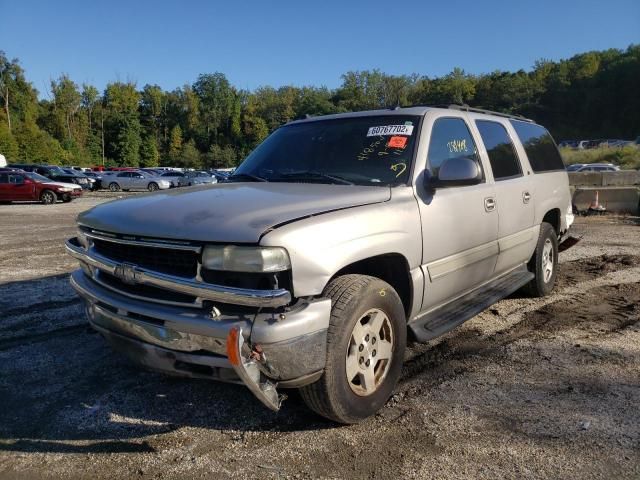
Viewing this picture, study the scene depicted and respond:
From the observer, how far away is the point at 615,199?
13.1 meters

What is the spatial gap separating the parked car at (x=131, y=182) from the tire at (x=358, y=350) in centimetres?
3680

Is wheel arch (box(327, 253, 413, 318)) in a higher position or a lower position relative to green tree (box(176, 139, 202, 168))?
lower

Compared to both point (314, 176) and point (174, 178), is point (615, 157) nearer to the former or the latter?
point (174, 178)

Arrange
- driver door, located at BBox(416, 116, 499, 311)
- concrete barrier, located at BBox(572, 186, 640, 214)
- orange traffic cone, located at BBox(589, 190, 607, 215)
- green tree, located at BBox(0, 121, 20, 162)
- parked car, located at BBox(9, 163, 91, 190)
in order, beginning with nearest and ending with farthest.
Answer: driver door, located at BBox(416, 116, 499, 311) → concrete barrier, located at BBox(572, 186, 640, 214) → orange traffic cone, located at BBox(589, 190, 607, 215) → parked car, located at BBox(9, 163, 91, 190) → green tree, located at BBox(0, 121, 20, 162)

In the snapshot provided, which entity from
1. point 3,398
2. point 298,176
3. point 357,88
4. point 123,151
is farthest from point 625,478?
point 357,88

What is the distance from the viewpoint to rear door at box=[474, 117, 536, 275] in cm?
433

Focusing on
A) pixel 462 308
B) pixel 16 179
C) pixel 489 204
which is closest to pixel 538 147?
pixel 489 204

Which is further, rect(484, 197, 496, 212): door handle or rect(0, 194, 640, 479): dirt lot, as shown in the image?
rect(484, 197, 496, 212): door handle

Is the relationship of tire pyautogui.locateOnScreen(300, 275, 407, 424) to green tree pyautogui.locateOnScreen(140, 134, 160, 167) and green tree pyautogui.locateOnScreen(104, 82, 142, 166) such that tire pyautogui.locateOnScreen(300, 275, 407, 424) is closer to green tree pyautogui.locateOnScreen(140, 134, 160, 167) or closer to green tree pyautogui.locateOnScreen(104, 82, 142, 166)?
green tree pyautogui.locateOnScreen(104, 82, 142, 166)

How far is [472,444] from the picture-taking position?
8.82 feet

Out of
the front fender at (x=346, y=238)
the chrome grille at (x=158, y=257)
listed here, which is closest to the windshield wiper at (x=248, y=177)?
the front fender at (x=346, y=238)

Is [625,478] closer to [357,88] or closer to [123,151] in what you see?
[123,151]

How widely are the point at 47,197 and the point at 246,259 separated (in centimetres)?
2282

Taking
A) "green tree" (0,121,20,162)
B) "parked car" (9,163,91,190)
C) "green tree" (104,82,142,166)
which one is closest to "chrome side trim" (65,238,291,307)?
"parked car" (9,163,91,190)
